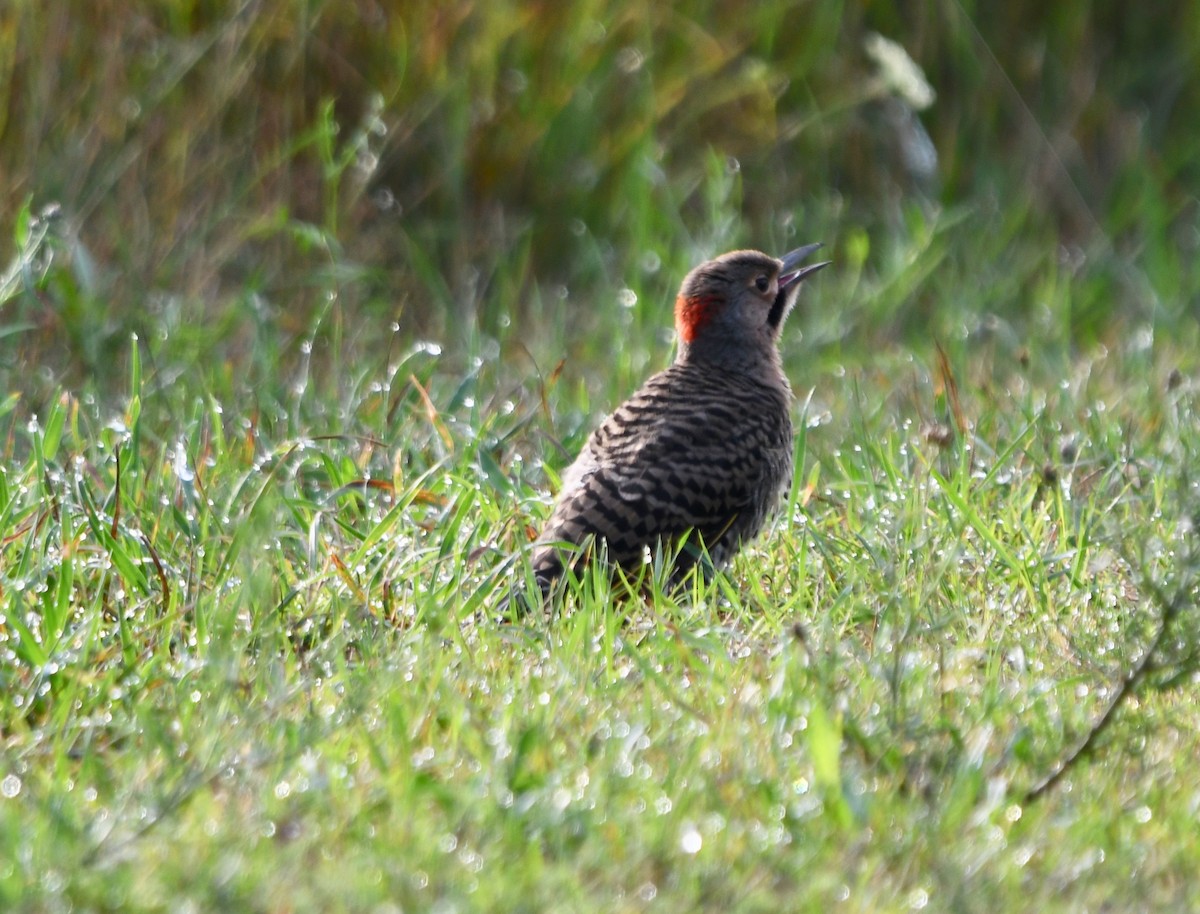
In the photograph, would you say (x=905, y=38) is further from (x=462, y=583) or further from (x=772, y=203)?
(x=462, y=583)

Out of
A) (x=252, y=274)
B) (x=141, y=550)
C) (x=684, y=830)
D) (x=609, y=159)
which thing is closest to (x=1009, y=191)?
(x=609, y=159)

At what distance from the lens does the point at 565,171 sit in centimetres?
641

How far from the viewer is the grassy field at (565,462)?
8.31ft

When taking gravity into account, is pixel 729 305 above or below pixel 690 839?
below

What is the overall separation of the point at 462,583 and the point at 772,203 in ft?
11.0

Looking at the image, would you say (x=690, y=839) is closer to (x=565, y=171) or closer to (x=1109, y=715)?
(x=1109, y=715)

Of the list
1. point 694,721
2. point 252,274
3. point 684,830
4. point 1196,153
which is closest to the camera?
point 684,830

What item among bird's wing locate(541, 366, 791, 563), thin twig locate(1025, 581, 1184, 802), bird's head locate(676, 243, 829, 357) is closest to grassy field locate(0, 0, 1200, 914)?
thin twig locate(1025, 581, 1184, 802)

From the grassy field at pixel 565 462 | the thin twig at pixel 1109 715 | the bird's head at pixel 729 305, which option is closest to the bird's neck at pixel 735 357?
the bird's head at pixel 729 305

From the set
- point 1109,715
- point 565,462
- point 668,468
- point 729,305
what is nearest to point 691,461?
point 668,468

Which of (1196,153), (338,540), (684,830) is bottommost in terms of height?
(1196,153)

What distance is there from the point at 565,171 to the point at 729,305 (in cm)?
190

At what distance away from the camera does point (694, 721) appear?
2930 mm

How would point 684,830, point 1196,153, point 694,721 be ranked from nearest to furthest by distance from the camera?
point 684,830 → point 694,721 → point 1196,153
